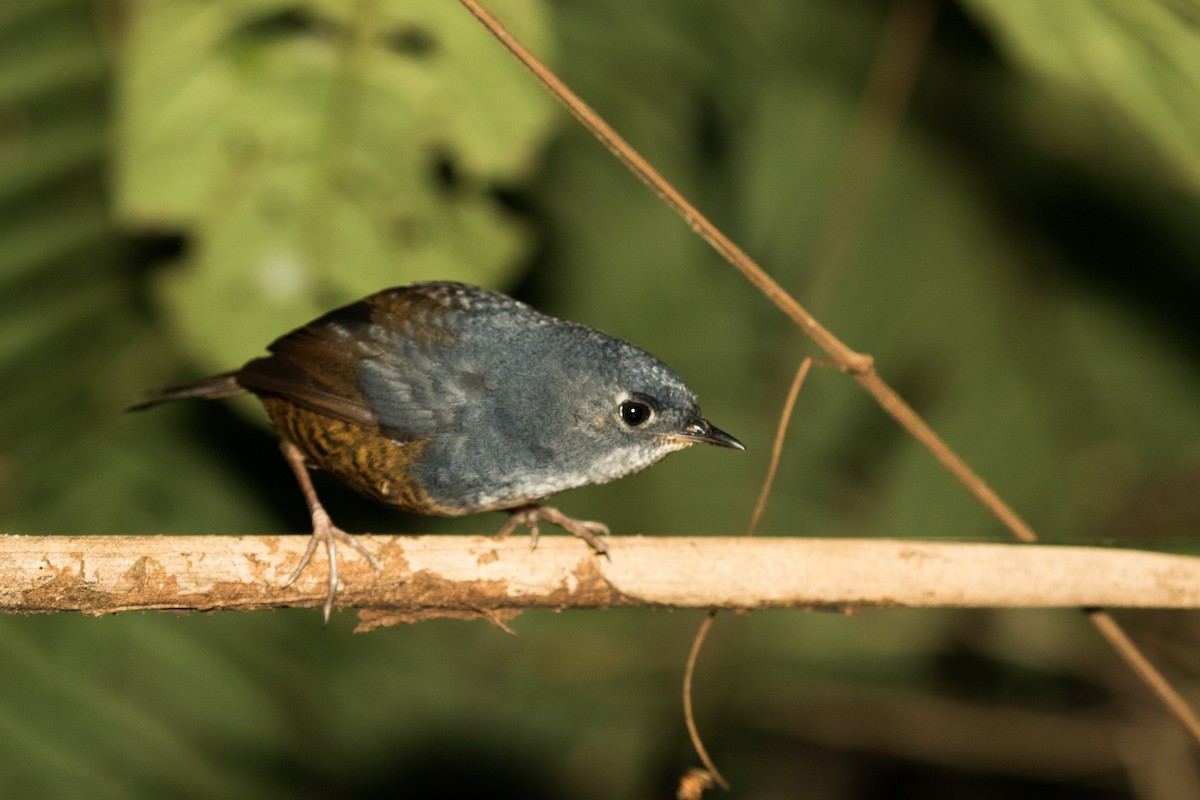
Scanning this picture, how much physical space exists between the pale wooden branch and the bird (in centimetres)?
15

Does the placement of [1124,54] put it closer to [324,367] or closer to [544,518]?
[544,518]

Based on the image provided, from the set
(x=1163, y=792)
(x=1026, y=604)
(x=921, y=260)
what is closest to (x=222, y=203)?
(x=1026, y=604)

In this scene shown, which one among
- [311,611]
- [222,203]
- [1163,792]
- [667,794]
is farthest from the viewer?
[667,794]

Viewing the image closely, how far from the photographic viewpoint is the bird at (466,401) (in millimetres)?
2957

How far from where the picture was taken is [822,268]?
5.09 m

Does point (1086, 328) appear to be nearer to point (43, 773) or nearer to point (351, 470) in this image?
point (351, 470)

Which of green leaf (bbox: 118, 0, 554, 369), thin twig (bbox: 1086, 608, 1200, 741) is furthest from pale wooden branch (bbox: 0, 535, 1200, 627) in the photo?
green leaf (bbox: 118, 0, 554, 369)

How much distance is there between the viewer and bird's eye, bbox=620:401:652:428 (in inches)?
116

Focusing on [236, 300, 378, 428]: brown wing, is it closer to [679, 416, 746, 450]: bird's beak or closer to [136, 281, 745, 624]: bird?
[136, 281, 745, 624]: bird

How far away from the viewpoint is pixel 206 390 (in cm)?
342

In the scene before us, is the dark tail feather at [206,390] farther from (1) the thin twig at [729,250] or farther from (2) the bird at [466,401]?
(1) the thin twig at [729,250]

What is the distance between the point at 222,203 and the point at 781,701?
136 inches

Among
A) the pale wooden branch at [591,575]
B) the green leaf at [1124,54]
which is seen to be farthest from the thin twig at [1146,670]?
the green leaf at [1124,54]

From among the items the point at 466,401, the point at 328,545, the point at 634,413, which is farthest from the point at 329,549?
the point at 634,413
